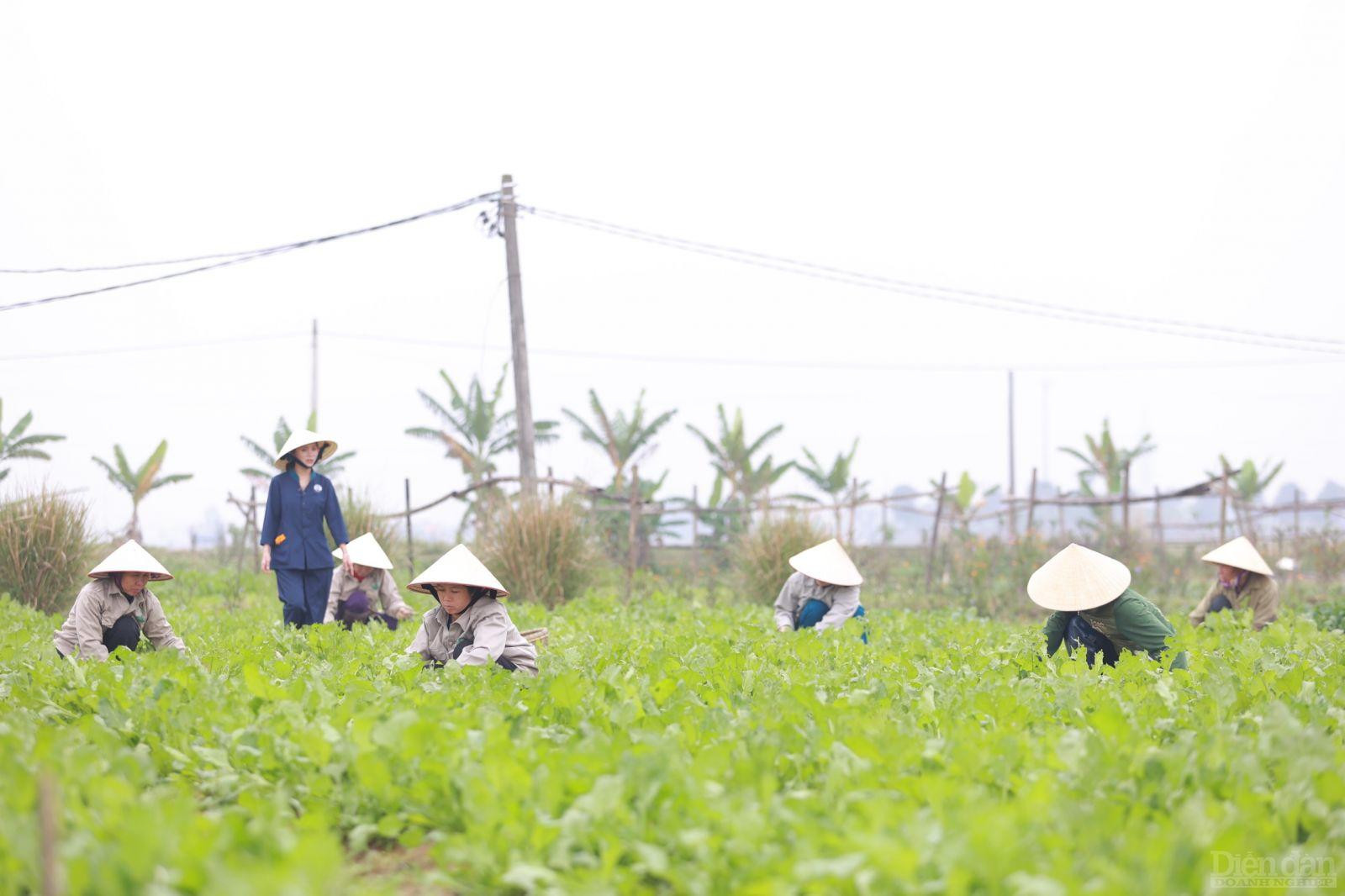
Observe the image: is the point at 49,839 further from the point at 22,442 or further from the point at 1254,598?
the point at 22,442

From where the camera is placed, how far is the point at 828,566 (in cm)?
918

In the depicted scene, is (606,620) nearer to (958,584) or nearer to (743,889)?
(743,889)

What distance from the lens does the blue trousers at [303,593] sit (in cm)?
912

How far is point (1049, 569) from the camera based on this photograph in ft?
22.3

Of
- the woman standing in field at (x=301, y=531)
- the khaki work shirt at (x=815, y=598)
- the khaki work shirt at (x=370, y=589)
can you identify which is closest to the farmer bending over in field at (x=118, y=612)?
the woman standing in field at (x=301, y=531)

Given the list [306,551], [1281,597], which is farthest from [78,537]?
[1281,597]

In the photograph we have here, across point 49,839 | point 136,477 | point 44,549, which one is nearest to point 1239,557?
point 49,839

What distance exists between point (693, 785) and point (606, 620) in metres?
6.29

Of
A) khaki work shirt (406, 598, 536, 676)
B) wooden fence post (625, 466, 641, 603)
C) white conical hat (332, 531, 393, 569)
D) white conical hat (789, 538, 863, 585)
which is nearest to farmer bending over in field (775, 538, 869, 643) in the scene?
white conical hat (789, 538, 863, 585)

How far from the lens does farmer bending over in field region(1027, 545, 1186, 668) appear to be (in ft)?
21.6

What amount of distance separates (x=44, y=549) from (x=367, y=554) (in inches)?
223

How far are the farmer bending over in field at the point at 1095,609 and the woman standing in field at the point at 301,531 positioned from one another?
534 cm

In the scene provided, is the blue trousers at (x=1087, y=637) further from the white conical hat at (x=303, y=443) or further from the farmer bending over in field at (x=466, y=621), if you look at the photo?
the white conical hat at (x=303, y=443)

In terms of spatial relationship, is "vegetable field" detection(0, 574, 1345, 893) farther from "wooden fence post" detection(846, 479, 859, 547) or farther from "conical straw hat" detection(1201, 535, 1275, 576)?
"wooden fence post" detection(846, 479, 859, 547)
